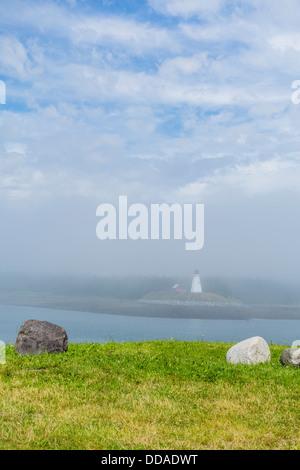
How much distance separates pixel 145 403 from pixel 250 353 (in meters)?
6.49

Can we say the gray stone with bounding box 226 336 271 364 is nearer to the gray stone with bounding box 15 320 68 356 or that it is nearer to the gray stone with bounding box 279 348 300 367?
the gray stone with bounding box 279 348 300 367

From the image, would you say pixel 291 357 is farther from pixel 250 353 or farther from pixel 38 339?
pixel 38 339

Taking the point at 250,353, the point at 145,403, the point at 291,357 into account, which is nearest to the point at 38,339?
the point at 145,403

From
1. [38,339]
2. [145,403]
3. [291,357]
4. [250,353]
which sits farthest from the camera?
[38,339]

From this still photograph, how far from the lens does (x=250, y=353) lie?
16.1 meters

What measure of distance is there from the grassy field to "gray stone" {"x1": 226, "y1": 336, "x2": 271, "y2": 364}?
0.40 metres

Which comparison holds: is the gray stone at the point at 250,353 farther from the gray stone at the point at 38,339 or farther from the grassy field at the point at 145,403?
the gray stone at the point at 38,339

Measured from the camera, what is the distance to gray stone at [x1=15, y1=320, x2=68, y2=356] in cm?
1641

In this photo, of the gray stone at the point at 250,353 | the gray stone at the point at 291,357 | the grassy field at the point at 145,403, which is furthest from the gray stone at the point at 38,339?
the gray stone at the point at 291,357

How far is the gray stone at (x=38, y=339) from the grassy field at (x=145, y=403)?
0.51 meters

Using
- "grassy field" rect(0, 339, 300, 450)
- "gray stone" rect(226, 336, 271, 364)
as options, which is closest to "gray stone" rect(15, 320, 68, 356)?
"grassy field" rect(0, 339, 300, 450)

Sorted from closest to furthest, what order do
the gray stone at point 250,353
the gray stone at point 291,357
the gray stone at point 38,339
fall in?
the gray stone at point 291,357 < the gray stone at point 250,353 < the gray stone at point 38,339

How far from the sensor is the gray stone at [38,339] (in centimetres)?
1641
